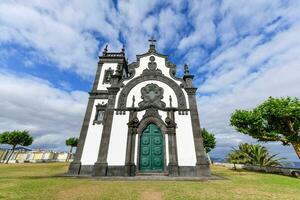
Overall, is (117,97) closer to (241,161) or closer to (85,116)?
(85,116)

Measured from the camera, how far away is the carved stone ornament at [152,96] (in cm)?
1473

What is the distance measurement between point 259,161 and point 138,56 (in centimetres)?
1767


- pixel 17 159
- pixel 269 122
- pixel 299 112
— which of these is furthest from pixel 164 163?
pixel 17 159

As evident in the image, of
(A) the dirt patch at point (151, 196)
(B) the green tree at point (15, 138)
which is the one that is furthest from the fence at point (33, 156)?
(A) the dirt patch at point (151, 196)

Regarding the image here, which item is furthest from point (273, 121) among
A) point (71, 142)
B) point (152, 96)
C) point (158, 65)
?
point (71, 142)

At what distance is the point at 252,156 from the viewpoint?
754 inches

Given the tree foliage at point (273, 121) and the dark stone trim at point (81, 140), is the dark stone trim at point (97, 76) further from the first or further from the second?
the tree foliage at point (273, 121)

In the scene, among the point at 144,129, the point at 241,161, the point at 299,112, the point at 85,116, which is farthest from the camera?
the point at 241,161

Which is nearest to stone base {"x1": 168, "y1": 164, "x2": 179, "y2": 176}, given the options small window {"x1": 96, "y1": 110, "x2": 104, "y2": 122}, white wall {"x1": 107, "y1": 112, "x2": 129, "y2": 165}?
white wall {"x1": 107, "y1": 112, "x2": 129, "y2": 165}

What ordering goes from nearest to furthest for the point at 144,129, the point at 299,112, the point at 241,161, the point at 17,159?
1. the point at 299,112
2. the point at 144,129
3. the point at 241,161
4. the point at 17,159

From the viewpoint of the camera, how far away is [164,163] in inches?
506

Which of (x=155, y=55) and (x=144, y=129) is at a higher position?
(x=155, y=55)

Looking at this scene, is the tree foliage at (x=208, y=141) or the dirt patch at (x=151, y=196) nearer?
the dirt patch at (x=151, y=196)

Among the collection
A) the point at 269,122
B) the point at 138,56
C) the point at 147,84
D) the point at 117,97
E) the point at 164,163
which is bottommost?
the point at 164,163
